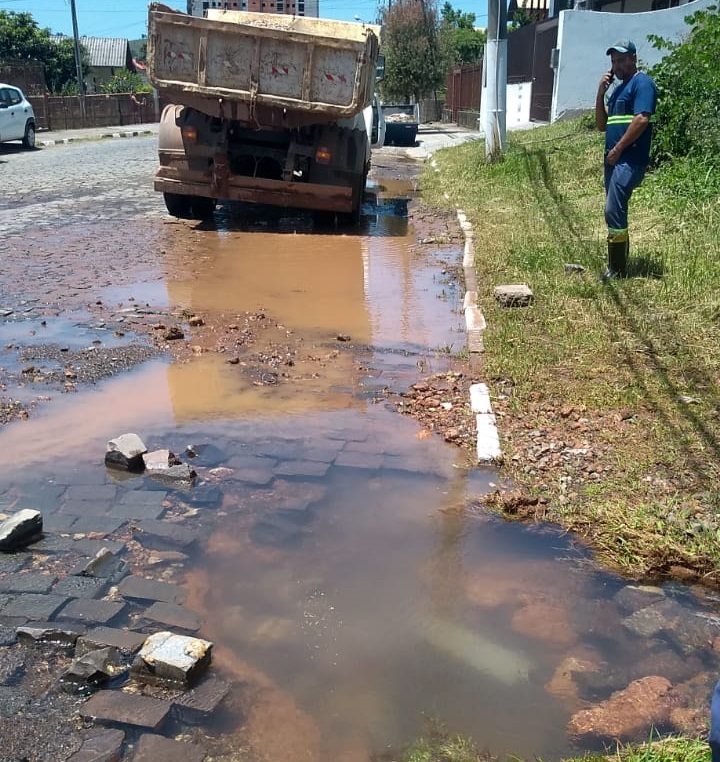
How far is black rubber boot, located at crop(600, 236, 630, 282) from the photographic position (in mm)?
6948

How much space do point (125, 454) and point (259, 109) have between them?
6.27 metres

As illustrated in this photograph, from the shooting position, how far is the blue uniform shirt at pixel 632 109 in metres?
6.36

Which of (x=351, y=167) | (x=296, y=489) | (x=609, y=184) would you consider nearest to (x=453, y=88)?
(x=351, y=167)

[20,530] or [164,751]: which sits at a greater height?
[20,530]

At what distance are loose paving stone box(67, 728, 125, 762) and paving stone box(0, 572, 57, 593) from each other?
846 millimetres

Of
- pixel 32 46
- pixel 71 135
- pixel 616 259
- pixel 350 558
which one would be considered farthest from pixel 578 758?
pixel 32 46

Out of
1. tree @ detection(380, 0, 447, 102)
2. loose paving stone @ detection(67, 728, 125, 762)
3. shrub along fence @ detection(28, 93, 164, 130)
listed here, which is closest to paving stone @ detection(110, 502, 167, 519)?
loose paving stone @ detection(67, 728, 125, 762)

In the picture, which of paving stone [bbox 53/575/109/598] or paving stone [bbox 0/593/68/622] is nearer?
paving stone [bbox 0/593/68/622]

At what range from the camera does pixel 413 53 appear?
123 ft

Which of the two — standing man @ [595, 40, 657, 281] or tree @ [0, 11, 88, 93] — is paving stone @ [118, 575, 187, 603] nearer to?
standing man @ [595, 40, 657, 281]

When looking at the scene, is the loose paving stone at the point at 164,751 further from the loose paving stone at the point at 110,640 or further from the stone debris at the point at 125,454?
the stone debris at the point at 125,454

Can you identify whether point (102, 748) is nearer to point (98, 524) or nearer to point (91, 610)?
point (91, 610)

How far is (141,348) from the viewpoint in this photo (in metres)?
5.82

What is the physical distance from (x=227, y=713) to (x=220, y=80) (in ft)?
26.2
